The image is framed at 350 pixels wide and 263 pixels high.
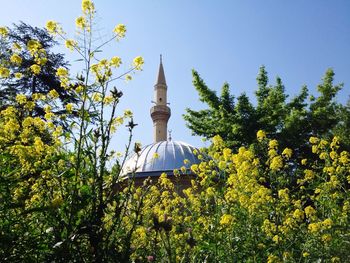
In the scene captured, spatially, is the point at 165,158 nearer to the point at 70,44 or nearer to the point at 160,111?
the point at 160,111

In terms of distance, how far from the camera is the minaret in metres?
29.1

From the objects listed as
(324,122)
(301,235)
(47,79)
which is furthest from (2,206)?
(47,79)

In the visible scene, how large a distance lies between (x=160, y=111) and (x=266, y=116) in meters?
16.4

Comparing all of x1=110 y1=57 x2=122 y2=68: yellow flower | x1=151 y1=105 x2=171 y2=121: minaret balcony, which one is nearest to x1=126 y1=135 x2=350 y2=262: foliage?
x1=110 y1=57 x2=122 y2=68: yellow flower

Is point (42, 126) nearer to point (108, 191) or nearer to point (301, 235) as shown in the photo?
point (108, 191)

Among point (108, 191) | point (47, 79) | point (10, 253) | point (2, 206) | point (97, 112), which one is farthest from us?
point (47, 79)

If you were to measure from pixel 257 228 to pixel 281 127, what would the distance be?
37.5ft

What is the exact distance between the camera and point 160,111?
3078 cm

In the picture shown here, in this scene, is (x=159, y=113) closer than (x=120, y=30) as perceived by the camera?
No

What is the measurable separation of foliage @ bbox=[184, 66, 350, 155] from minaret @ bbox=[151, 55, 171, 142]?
12.2m

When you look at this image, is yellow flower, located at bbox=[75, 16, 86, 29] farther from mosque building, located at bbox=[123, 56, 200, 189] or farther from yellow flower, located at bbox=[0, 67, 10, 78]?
mosque building, located at bbox=[123, 56, 200, 189]

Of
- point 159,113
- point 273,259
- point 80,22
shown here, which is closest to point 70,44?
point 80,22

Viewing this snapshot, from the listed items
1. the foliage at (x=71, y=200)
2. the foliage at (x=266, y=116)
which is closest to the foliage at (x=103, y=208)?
the foliage at (x=71, y=200)

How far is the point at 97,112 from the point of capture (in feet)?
9.09
